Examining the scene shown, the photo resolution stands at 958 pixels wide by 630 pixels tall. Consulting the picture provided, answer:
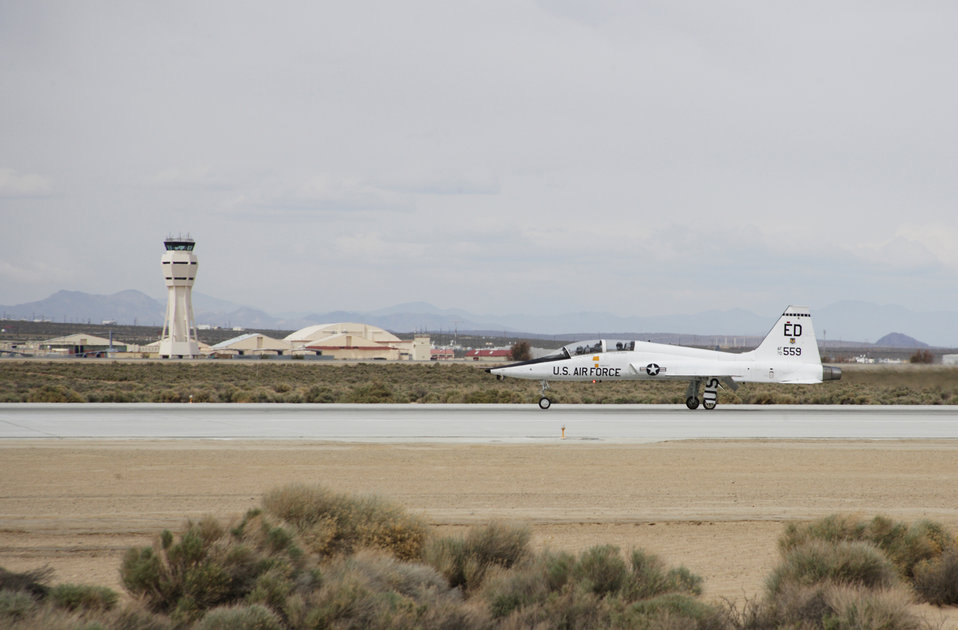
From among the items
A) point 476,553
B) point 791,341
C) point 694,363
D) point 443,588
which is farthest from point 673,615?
point 791,341

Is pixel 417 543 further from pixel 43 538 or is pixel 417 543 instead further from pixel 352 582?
pixel 43 538

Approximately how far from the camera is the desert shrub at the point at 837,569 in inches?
Result: 317

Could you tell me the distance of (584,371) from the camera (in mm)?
31328

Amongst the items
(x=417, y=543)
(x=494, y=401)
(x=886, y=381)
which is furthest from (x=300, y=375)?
(x=417, y=543)

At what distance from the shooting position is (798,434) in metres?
24.2

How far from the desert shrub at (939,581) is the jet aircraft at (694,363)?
22027 mm

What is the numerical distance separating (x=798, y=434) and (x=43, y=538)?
1914 cm

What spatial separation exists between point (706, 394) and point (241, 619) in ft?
89.8

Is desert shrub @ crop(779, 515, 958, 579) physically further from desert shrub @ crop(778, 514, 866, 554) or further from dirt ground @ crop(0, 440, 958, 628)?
dirt ground @ crop(0, 440, 958, 628)

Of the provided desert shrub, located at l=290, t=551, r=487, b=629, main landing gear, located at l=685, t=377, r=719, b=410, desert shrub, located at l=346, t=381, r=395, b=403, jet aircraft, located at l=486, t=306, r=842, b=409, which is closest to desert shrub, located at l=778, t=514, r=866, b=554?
desert shrub, located at l=290, t=551, r=487, b=629

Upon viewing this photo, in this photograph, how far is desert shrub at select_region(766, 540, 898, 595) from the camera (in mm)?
8056

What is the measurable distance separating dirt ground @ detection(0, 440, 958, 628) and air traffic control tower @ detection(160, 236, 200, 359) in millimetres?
103094

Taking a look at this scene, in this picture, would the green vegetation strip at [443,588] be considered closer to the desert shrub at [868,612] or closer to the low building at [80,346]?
the desert shrub at [868,612]

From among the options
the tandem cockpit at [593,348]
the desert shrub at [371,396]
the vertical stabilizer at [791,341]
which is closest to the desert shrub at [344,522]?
the tandem cockpit at [593,348]
